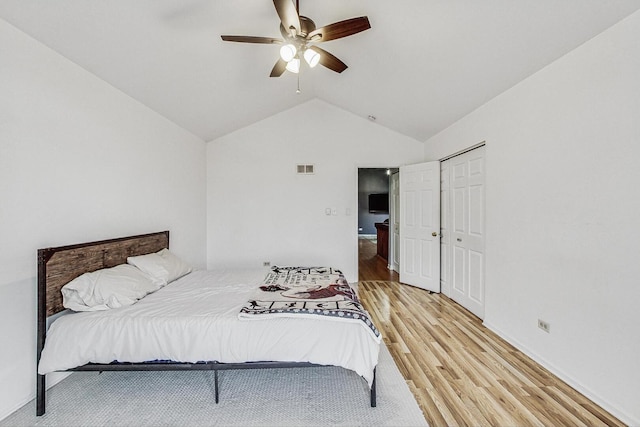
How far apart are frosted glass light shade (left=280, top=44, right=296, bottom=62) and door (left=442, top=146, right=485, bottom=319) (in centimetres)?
244

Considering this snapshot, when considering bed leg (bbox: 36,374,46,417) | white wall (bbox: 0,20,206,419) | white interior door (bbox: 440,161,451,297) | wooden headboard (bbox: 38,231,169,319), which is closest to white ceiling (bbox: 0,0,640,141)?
white wall (bbox: 0,20,206,419)

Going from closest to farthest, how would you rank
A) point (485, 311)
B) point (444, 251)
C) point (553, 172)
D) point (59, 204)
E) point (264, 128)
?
point (59, 204) < point (553, 172) < point (485, 311) < point (444, 251) < point (264, 128)

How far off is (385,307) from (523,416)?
1.95 metres

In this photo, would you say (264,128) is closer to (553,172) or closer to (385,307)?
(385,307)

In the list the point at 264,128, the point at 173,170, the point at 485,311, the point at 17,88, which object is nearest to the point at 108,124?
the point at 17,88

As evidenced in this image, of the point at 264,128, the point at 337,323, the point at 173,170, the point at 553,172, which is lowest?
the point at 337,323

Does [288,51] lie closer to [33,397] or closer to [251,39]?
[251,39]

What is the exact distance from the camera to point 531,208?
2525 mm

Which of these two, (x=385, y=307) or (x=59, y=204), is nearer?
(x=59, y=204)

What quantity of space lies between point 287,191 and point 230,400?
3319mm

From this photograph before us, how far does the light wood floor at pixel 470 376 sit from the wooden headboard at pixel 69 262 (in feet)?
8.46

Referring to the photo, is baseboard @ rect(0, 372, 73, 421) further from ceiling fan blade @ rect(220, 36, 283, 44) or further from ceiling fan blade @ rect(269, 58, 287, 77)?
ceiling fan blade @ rect(269, 58, 287, 77)

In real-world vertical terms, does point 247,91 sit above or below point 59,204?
above

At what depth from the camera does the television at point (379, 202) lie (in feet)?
32.3
